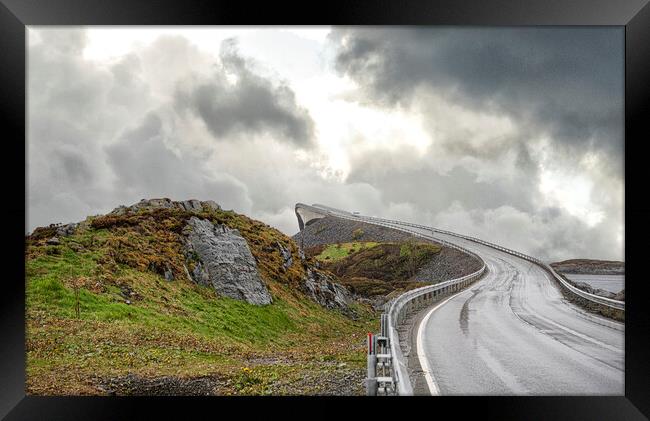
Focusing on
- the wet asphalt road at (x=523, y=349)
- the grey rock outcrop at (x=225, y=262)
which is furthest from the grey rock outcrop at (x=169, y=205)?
the wet asphalt road at (x=523, y=349)

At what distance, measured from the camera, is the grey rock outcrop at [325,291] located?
17.4 m

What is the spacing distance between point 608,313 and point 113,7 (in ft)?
48.5

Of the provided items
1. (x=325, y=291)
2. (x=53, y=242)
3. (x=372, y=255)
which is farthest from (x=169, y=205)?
(x=372, y=255)

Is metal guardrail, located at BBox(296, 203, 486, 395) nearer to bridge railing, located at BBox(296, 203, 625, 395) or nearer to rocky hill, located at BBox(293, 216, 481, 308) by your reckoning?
bridge railing, located at BBox(296, 203, 625, 395)

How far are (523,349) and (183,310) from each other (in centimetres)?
905

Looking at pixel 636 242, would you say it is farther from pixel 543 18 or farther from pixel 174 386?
pixel 174 386

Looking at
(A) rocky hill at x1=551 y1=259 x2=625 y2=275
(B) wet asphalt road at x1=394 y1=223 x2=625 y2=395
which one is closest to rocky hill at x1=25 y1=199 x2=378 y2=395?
(B) wet asphalt road at x1=394 y1=223 x2=625 y2=395

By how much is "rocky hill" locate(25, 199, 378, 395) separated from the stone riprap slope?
1390 mm

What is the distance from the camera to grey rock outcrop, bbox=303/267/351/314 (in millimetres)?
17359

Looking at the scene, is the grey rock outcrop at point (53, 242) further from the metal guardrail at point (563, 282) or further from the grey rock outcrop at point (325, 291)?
the metal guardrail at point (563, 282)

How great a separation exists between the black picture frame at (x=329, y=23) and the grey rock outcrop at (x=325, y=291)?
26.6 feet

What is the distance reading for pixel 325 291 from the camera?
17.8 m

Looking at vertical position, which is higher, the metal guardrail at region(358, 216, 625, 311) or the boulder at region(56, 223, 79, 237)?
the boulder at region(56, 223, 79, 237)

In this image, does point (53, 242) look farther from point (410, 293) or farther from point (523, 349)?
point (523, 349)
